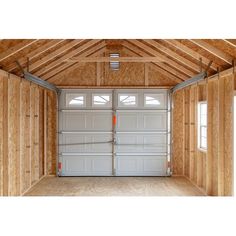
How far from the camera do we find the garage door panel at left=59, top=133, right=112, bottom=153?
10.3 meters

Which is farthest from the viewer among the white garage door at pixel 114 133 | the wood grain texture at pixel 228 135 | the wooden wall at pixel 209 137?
the white garage door at pixel 114 133

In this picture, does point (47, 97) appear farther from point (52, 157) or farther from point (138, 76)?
point (138, 76)

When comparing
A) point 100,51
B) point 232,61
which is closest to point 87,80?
point 100,51

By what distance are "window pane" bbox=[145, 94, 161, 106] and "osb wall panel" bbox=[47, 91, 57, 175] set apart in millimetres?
2983

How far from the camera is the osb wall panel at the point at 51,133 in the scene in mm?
10273

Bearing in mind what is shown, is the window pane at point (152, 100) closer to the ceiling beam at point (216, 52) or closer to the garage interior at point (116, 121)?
the garage interior at point (116, 121)

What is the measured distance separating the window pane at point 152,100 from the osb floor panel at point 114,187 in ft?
7.84

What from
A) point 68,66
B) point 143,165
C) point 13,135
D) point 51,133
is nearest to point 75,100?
point 68,66

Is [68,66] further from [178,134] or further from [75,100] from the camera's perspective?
[178,134]

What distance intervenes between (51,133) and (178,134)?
13.6 ft

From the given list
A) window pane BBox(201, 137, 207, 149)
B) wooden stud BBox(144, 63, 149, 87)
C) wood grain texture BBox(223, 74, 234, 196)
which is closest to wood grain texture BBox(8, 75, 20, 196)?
wooden stud BBox(144, 63, 149, 87)

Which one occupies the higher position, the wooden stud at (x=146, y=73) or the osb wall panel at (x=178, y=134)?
the wooden stud at (x=146, y=73)

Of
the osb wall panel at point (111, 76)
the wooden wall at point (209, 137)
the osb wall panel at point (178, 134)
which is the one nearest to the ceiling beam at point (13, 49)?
the wooden wall at point (209, 137)

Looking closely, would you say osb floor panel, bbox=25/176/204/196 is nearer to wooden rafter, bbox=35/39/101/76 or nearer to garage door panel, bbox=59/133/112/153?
garage door panel, bbox=59/133/112/153
